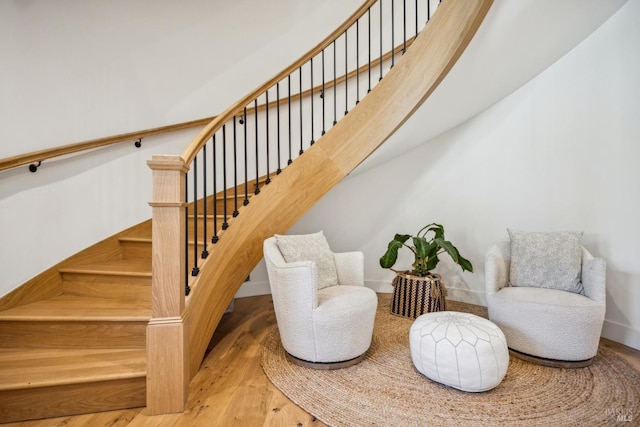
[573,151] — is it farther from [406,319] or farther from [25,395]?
[25,395]

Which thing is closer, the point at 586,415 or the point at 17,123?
the point at 586,415

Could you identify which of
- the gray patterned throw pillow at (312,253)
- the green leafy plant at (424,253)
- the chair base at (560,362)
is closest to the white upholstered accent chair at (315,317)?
the gray patterned throw pillow at (312,253)

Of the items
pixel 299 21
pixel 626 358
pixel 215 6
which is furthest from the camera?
pixel 299 21

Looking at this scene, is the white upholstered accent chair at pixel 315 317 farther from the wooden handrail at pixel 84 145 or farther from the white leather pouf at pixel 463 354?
the wooden handrail at pixel 84 145

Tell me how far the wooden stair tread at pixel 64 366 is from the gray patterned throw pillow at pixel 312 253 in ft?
3.30

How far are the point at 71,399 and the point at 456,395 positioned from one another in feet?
6.18

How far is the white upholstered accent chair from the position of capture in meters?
1.73

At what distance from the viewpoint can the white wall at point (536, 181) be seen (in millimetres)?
2219

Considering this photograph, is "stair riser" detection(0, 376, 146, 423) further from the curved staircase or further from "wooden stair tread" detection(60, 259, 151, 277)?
"wooden stair tread" detection(60, 259, 151, 277)

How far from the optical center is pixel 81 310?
174cm

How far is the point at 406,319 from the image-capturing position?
2607 mm

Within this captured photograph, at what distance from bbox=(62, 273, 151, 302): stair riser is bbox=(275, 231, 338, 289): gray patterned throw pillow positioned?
92 cm

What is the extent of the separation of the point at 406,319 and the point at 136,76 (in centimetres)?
321

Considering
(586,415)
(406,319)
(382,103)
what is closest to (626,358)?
(586,415)
